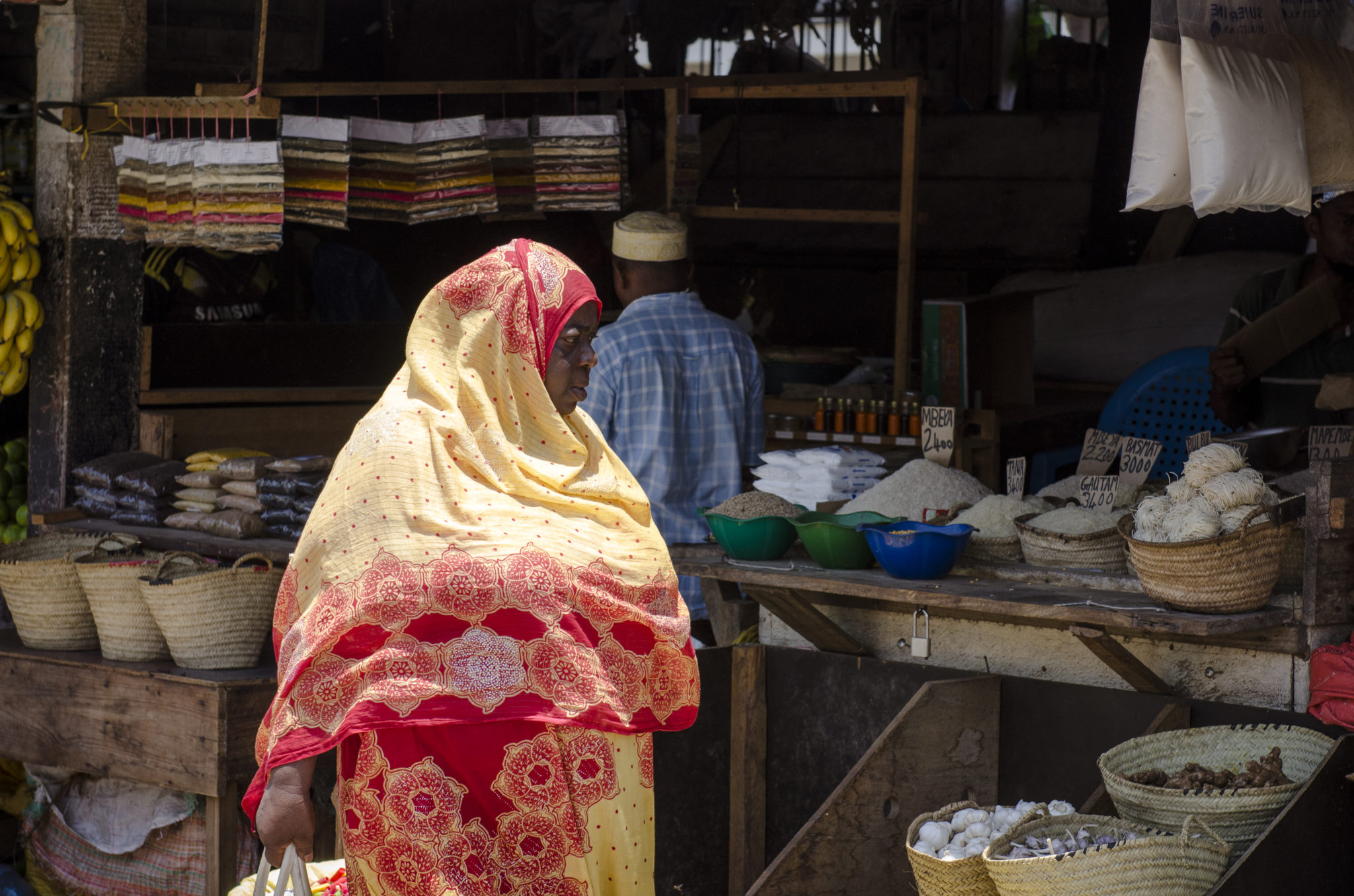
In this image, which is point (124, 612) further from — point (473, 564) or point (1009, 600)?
point (1009, 600)

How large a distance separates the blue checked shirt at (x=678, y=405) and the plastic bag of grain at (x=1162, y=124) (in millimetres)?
1642

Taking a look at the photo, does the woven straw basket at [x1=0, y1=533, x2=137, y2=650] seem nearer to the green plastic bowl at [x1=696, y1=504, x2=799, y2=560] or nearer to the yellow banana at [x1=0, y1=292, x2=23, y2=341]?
the yellow banana at [x1=0, y1=292, x2=23, y2=341]

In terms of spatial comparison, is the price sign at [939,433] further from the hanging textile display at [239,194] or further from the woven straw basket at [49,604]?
the woven straw basket at [49,604]

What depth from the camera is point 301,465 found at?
4.30 m

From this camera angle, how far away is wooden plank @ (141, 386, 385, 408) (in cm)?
473

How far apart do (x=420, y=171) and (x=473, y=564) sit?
277 cm

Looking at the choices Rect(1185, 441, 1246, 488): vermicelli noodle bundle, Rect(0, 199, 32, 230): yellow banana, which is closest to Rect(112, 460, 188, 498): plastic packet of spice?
Rect(0, 199, 32, 230): yellow banana

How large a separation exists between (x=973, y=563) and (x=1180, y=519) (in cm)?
62

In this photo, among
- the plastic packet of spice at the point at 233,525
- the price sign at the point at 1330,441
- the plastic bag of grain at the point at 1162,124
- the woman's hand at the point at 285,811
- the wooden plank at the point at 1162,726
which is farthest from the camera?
the plastic packet of spice at the point at 233,525

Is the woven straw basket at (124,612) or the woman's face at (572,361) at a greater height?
the woman's face at (572,361)

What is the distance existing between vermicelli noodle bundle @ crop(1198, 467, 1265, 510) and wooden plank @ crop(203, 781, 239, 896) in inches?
98.6

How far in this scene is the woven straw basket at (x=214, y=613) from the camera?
3826mm

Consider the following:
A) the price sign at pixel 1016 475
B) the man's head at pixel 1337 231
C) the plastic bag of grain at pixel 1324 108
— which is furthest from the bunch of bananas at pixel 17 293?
the man's head at pixel 1337 231

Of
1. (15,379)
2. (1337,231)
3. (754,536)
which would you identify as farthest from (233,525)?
(1337,231)
